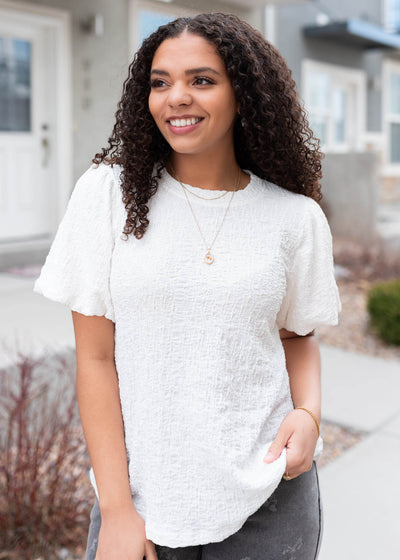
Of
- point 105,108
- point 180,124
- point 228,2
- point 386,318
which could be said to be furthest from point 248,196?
point 228,2

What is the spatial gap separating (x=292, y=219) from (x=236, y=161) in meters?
0.20

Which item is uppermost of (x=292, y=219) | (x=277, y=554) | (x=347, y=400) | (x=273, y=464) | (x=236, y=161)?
(x=236, y=161)

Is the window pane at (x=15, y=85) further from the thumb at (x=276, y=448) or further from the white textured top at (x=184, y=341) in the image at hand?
the thumb at (x=276, y=448)

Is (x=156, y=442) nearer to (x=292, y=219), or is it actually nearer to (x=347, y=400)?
(x=292, y=219)

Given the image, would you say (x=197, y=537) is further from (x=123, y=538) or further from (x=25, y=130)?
(x=25, y=130)

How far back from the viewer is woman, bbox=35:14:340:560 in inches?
49.9

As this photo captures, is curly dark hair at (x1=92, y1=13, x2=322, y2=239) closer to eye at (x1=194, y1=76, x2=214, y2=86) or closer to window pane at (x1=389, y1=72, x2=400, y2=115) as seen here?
eye at (x1=194, y1=76, x2=214, y2=86)

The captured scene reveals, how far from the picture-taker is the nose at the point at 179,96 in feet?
4.27

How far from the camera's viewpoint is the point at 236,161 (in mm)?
1526

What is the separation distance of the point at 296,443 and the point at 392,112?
529 inches

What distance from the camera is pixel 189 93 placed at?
1307 mm

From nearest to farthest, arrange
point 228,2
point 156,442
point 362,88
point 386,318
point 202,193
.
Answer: point 156,442 < point 202,193 < point 386,318 < point 228,2 < point 362,88

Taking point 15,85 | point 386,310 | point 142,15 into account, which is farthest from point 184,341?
point 142,15

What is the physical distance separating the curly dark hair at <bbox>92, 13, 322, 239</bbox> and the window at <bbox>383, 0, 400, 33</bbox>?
13.3m
